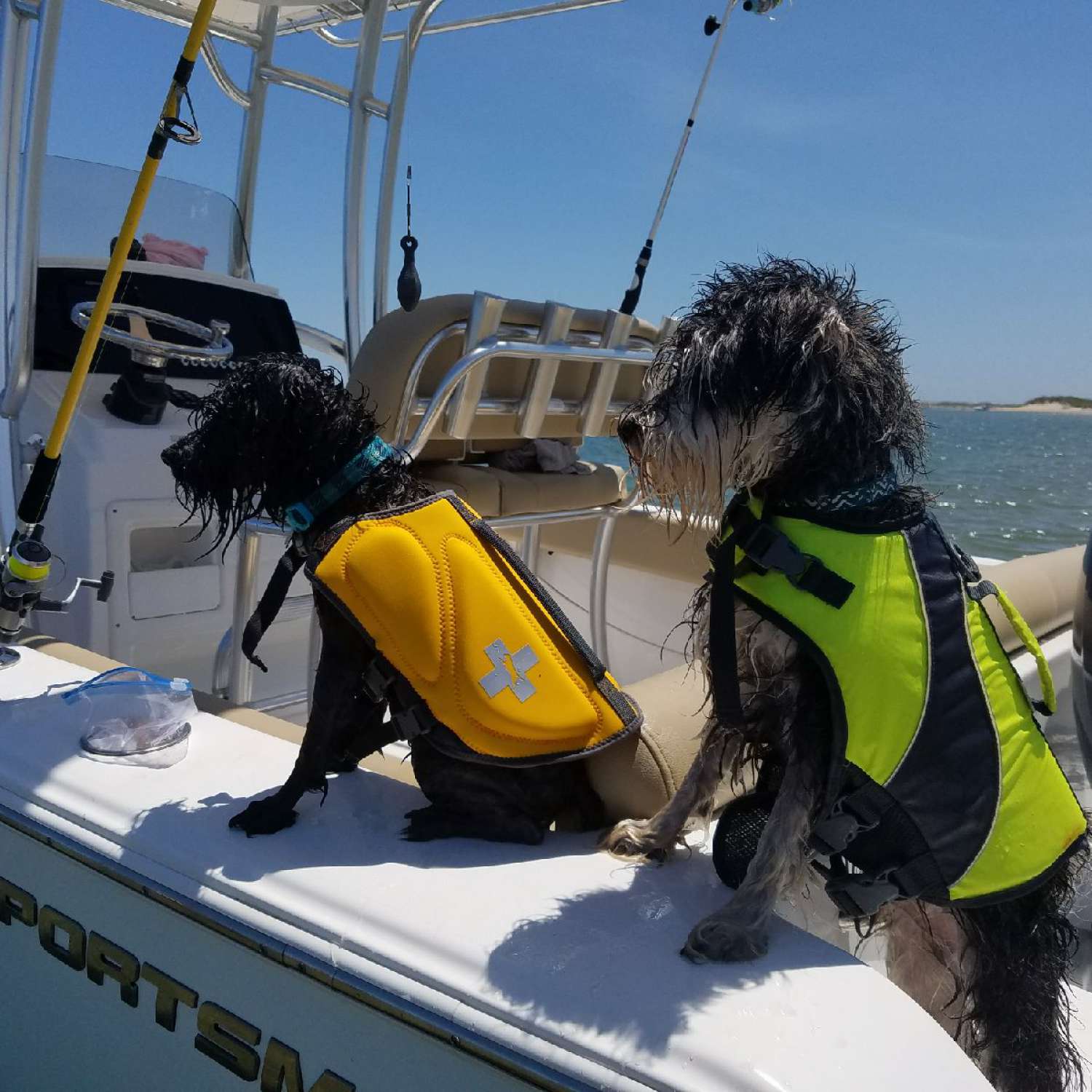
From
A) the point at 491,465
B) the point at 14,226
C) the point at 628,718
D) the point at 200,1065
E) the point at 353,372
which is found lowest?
the point at 200,1065

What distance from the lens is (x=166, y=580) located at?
132 inches

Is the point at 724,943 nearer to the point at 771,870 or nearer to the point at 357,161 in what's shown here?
the point at 771,870

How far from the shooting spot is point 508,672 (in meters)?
1.73

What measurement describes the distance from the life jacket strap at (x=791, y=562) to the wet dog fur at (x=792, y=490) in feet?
0.28

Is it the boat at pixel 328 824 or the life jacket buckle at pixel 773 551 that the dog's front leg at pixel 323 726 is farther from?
the life jacket buckle at pixel 773 551

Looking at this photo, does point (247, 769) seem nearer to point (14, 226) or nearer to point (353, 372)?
point (353, 372)

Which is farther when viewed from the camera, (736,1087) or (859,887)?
(859,887)

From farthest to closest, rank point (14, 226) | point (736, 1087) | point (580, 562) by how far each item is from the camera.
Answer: point (580, 562), point (14, 226), point (736, 1087)

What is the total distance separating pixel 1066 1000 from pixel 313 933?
1298mm

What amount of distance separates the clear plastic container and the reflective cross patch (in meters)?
0.72

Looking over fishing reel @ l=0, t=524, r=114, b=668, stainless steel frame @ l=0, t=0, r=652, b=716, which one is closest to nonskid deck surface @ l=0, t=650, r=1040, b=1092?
fishing reel @ l=0, t=524, r=114, b=668

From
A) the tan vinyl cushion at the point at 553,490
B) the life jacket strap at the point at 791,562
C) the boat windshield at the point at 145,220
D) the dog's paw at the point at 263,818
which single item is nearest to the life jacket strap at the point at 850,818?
the life jacket strap at the point at 791,562

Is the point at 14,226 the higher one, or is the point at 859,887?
the point at 14,226

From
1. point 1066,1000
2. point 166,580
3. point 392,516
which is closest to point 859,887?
point 1066,1000
